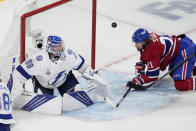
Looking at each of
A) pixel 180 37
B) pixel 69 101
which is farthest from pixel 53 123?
pixel 180 37

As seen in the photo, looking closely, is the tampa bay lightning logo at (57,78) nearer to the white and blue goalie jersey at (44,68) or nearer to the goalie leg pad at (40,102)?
the white and blue goalie jersey at (44,68)

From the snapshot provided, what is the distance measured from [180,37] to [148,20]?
138 centimetres

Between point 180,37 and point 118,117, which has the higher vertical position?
point 180,37

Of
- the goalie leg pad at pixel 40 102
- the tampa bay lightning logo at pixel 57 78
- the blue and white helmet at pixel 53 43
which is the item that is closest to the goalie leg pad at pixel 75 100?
the goalie leg pad at pixel 40 102

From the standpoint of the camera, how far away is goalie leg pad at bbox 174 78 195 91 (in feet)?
16.2

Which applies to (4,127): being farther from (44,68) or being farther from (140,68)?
(140,68)

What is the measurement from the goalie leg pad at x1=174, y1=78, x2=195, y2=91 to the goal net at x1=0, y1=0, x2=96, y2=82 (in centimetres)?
77

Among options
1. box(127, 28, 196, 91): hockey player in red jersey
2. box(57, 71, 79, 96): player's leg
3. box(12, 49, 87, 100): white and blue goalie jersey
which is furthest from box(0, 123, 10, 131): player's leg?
box(127, 28, 196, 91): hockey player in red jersey

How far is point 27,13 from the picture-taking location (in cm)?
464

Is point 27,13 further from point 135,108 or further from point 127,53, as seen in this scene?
point 127,53

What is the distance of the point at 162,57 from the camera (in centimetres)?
498

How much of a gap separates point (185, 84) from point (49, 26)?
106cm

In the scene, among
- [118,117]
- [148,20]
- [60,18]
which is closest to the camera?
[118,117]

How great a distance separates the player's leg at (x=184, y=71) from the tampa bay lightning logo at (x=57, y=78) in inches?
32.4
